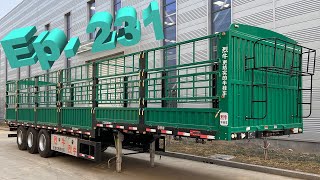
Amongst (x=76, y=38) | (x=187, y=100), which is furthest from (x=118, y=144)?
(x=76, y=38)

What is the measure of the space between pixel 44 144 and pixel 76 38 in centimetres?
1780

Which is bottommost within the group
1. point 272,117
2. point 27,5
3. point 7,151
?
point 7,151

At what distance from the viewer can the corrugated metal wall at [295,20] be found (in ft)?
44.0

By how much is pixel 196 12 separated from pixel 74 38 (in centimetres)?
1393

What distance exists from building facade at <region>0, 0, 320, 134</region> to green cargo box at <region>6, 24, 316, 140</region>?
5.80m

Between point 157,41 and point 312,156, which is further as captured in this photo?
point 157,41

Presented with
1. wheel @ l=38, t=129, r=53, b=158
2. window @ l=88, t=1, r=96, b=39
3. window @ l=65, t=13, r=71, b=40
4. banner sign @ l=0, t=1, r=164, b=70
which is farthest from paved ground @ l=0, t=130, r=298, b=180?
window @ l=65, t=13, r=71, b=40

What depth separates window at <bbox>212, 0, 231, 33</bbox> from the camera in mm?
17156

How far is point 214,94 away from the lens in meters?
6.98

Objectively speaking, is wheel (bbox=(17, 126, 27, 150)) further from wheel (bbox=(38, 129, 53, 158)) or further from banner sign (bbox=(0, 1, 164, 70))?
banner sign (bbox=(0, 1, 164, 70))

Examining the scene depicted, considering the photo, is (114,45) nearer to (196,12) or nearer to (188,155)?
(196,12)

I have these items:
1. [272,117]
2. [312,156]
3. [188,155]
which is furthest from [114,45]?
Answer: [272,117]

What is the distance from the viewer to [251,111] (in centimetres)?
678

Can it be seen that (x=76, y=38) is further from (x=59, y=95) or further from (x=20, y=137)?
(x=59, y=95)
